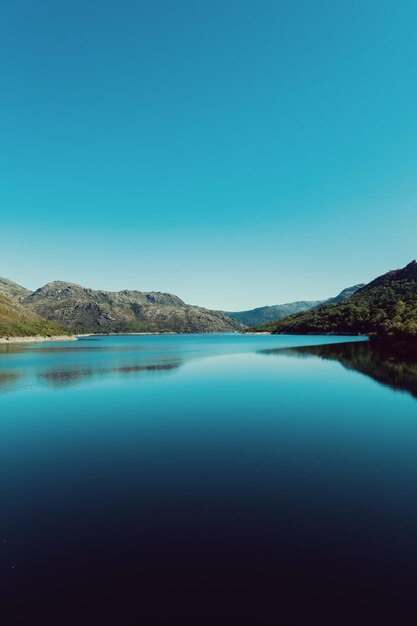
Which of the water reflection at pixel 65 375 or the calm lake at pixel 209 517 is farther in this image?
the water reflection at pixel 65 375

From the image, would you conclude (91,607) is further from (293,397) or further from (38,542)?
(293,397)

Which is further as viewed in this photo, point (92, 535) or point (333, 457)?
point (333, 457)

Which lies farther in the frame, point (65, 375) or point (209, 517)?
point (65, 375)

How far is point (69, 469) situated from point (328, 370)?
202 ft

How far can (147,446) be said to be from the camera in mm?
27203

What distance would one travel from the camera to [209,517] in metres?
16.2

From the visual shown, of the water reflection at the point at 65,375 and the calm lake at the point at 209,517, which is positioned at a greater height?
the water reflection at the point at 65,375

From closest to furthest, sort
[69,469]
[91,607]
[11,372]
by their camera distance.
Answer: [91,607] < [69,469] < [11,372]

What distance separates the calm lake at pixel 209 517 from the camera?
1115cm

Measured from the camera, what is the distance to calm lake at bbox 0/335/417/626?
11.1 meters

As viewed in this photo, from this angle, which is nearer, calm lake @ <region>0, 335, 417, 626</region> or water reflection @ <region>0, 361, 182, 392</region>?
calm lake @ <region>0, 335, 417, 626</region>

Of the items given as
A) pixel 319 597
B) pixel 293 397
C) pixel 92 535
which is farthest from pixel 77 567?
pixel 293 397

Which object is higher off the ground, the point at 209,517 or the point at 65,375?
the point at 65,375

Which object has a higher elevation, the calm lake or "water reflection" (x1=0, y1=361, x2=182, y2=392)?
Answer: "water reflection" (x1=0, y1=361, x2=182, y2=392)
